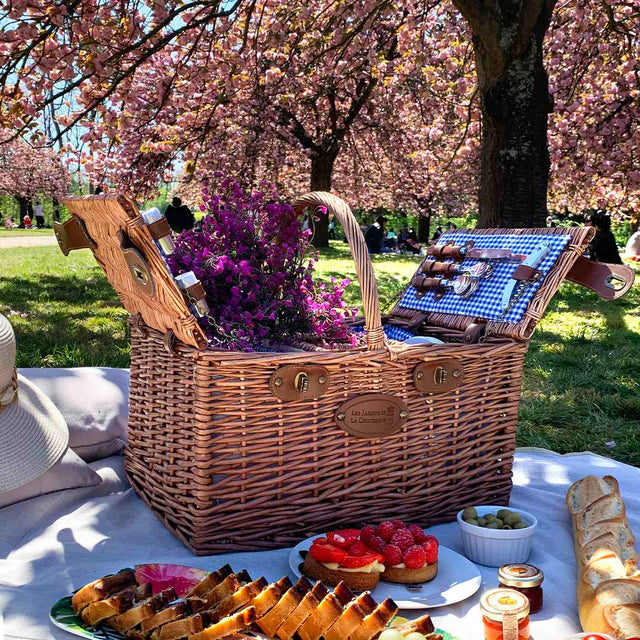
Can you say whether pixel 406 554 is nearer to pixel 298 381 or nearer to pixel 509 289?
pixel 298 381

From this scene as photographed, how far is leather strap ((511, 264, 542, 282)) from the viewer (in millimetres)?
2268

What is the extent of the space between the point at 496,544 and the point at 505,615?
0.50 meters

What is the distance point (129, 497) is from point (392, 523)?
2.96ft

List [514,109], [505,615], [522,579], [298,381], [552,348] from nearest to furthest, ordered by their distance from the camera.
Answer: [505,615]
[522,579]
[298,381]
[514,109]
[552,348]

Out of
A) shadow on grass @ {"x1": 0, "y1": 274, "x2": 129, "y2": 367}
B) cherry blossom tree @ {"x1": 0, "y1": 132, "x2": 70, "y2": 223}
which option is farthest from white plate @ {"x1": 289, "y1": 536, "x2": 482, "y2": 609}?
cherry blossom tree @ {"x1": 0, "y1": 132, "x2": 70, "y2": 223}

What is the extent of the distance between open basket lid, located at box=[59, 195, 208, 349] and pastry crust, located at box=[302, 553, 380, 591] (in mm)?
607

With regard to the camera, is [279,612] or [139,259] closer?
[279,612]

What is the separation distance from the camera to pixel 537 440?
330 cm

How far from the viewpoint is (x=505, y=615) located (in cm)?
143

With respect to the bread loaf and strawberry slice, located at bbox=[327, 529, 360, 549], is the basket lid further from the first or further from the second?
strawberry slice, located at bbox=[327, 529, 360, 549]

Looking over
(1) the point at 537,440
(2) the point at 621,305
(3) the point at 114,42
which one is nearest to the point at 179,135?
(3) the point at 114,42

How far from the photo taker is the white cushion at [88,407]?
8.29 feet

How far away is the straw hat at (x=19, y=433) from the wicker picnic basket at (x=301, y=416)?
282 millimetres

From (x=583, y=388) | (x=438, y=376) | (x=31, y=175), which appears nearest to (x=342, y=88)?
(x=583, y=388)
